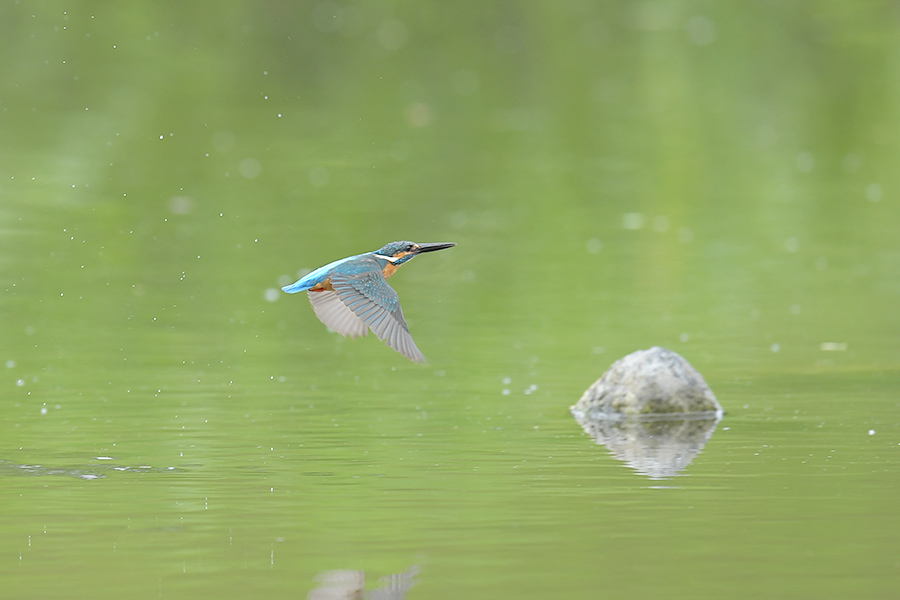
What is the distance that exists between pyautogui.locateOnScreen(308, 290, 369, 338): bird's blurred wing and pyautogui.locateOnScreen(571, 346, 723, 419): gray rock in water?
1.72 m

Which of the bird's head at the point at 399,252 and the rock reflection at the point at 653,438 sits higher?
the bird's head at the point at 399,252

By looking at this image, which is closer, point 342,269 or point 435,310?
point 342,269

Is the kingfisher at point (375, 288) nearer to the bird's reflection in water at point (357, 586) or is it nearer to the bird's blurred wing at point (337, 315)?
the bird's blurred wing at point (337, 315)

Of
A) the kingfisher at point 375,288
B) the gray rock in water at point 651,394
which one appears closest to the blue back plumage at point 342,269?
the kingfisher at point 375,288

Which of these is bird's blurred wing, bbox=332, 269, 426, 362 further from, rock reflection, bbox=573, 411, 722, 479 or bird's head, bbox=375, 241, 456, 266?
rock reflection, bbox=573, 411, 722, 479

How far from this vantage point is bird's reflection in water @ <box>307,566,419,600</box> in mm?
5109

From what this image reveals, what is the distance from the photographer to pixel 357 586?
5.25 metres

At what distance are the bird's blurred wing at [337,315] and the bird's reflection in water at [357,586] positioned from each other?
2159 millimetres

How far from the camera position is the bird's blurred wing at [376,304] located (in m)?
6.66

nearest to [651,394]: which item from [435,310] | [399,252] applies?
[399,252]

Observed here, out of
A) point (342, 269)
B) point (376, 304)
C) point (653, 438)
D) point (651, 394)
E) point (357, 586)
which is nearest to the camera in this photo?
point (357, 586)

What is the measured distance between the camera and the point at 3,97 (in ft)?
72.7

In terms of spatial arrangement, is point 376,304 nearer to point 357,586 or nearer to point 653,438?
point 357,586

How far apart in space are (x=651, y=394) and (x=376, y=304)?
8.12 feet
